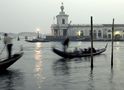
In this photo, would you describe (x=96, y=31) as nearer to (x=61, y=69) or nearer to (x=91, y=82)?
(x=61, y=69)

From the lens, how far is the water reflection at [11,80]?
1812cm

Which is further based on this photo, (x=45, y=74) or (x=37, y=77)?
(x=45, y=74)

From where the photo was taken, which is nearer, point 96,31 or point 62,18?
point 62,18

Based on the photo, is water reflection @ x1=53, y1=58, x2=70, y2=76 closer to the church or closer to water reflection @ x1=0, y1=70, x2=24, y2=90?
water reflection @ x1=0, y1=70, x2=24, y2=90

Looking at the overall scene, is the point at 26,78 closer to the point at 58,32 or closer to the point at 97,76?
the point at 97,76

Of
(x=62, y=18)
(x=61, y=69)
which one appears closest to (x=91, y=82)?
(x=61, y=69)

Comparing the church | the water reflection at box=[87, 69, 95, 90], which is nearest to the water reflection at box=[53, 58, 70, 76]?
the water reflection at box=[87, 69, 95, 90]

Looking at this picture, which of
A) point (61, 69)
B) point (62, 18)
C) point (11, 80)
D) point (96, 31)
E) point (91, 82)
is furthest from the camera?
point (96, 31)

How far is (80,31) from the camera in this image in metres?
163

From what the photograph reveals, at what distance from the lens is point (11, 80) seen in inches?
797

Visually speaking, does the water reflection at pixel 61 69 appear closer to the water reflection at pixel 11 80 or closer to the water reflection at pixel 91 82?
the water reflection at pixel 91 82

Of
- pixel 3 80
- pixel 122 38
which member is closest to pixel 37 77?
pixel 3 80

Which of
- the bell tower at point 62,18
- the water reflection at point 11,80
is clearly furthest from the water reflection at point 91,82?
the bell tower at point 62,18

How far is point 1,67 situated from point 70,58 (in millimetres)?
14385
